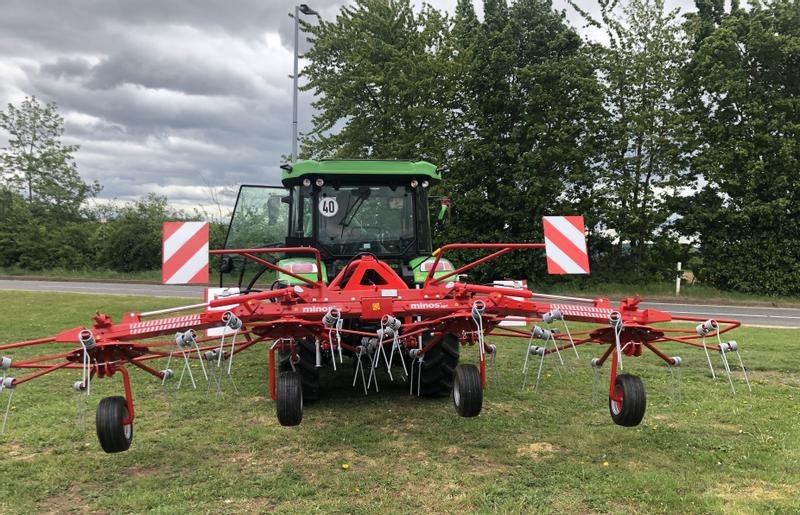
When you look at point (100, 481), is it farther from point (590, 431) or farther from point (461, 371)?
point (590, 431)

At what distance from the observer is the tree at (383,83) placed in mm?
18172

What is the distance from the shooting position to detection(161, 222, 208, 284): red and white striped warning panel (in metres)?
3.85

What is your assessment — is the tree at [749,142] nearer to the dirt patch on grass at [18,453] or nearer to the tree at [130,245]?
the dirt patch on grass at [18,453]

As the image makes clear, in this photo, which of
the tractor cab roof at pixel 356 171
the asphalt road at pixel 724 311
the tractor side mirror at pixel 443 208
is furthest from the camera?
the asphalt road at pixel 724 311

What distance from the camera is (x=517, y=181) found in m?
18.3

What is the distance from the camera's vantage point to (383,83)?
18.3 meters

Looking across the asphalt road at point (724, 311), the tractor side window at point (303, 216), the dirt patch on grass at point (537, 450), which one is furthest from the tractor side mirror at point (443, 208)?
the asphalt road at point (724, 311)

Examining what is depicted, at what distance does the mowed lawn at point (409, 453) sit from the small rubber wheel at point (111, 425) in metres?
0.33

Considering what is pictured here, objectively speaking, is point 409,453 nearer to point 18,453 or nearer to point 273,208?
point 18,453

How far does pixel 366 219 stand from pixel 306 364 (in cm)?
192

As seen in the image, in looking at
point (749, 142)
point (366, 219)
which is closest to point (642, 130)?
point (749, 142)

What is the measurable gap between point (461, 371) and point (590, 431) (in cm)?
169

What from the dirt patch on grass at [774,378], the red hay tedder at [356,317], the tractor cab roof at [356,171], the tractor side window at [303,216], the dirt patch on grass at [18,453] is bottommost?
the dirt patch on grass at [18,453]

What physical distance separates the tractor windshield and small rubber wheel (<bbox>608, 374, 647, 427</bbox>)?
307cm
